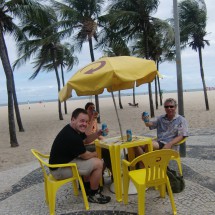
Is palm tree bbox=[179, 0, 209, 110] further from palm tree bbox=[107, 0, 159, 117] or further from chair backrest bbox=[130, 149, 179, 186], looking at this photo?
chair backrest bbox=[130, 149, 179, 186]

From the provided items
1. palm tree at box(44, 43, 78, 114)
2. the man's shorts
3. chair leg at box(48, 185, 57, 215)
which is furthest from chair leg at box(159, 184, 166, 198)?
palm tree at box(44, 43, 78, 114)

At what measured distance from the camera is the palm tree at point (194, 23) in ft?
67.5

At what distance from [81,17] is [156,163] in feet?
52.0

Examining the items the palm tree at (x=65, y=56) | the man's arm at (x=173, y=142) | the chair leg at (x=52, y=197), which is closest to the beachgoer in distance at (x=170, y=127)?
the man's arm at (x=173, y=142)

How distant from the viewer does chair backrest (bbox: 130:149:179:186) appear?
3.44 meters

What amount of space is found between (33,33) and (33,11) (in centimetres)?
831

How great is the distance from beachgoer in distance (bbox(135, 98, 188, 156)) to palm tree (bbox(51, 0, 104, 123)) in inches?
486

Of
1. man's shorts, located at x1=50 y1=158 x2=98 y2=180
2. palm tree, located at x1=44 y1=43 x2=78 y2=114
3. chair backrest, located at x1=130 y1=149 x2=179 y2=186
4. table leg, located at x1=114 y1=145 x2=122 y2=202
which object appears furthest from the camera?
palm tree, located at x1=44 y1=43 x2=78 y2=114

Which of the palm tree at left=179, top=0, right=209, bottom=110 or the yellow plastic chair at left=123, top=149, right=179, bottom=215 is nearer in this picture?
the yellow plastic chair at left=123, top=149, right=179, bottom=215

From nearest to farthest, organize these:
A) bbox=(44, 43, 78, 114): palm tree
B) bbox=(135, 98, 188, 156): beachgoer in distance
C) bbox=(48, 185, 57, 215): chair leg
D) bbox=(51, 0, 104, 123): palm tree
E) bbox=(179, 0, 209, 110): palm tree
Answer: bbox=(48, 185, 57, 215): chair leg
bbox=(135, 98, 188, 156): beachgoer in distance
bbox=(51, 0, 104, 123): palm tree
bbox=(179, 0, 209, 110): palm tree
bbox=(44, 43, 78, 114): palm tree

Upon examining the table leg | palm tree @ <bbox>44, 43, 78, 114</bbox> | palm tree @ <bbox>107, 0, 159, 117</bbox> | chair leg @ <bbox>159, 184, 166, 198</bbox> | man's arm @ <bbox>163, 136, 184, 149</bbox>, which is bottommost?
chair leg @ <bbox>159, 184, 166, 198</bbox>

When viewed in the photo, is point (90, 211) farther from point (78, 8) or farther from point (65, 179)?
point (78, 8)

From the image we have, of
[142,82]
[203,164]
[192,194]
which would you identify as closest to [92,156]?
[192,194]

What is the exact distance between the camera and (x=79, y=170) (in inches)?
158
